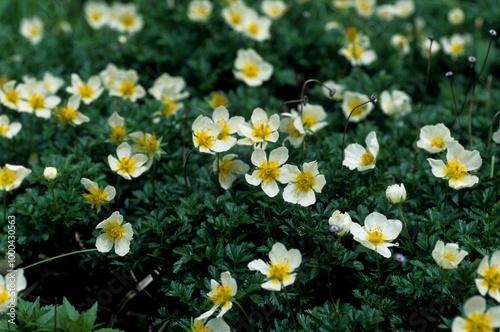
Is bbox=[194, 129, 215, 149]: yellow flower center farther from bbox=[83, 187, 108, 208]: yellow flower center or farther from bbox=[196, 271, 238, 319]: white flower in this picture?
bbox=[196, 271, 238, 319]: white flower

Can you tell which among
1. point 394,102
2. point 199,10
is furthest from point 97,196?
point 199,10

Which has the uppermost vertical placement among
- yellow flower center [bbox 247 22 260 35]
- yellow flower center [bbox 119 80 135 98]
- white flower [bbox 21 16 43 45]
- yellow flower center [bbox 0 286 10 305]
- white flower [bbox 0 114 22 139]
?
yellow flower center [bbox 247 22 260 35]

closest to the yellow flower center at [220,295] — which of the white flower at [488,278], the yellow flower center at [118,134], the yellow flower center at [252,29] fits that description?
the white flower at [488,278]

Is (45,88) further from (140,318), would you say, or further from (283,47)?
(283,47)

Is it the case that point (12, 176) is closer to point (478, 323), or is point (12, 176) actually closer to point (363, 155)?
point (363, 155)

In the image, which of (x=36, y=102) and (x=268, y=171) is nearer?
(x=268, y=171)

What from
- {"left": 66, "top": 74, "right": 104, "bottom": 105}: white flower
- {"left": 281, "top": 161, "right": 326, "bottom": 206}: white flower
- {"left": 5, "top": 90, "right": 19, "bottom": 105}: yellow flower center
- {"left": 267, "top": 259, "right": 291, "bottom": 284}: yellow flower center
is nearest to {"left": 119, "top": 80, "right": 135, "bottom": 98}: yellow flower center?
{"left": 66, "top": 74, "right": 104, "bottom": 105}: white flower
